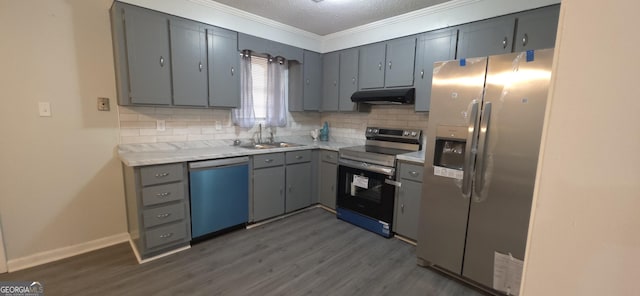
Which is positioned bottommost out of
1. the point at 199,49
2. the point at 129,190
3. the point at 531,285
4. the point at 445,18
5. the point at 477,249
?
Answer: the point at 477,249

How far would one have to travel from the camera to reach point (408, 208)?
8.80 ft

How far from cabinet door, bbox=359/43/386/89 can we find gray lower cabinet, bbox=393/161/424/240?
1.14 metres

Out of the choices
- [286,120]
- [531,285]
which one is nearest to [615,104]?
[531,285]

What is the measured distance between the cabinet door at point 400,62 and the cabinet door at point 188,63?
204 cm

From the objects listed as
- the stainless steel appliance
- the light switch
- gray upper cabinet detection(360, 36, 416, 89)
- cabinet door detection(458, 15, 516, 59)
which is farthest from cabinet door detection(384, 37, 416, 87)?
the light switch

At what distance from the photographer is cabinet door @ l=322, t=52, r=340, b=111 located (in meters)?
3.70

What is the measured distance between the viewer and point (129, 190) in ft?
7.88

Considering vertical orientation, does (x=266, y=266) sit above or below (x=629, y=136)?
below

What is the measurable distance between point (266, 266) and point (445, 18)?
293cm

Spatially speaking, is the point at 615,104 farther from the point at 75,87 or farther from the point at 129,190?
the point at 75,87

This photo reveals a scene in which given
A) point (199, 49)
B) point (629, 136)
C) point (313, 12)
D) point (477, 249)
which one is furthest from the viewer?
point (313, 12)

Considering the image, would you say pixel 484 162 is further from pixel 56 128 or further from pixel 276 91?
pixel 56 128

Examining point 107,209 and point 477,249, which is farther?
point 107,209

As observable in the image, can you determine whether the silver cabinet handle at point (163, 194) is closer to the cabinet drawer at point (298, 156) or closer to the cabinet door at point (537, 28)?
the cabinet drawer at point (298, 156)
